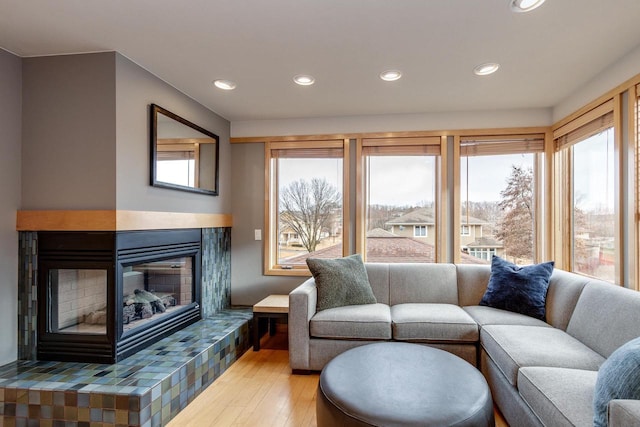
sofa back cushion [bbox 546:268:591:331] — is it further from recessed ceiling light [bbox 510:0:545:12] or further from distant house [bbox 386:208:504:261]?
recessed ceiling light [bbox 510:0:545:12]

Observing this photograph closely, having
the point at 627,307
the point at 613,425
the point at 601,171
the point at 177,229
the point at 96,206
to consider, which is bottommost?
the point at 613,425

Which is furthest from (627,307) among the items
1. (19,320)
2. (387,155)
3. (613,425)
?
(19,320)

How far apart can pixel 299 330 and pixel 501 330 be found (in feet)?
4.84

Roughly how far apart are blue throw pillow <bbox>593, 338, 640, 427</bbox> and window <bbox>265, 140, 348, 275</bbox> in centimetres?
257

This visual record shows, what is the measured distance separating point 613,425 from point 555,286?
180 cm

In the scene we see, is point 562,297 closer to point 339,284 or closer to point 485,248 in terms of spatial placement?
point 485,248

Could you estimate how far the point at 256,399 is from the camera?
7.57 ft

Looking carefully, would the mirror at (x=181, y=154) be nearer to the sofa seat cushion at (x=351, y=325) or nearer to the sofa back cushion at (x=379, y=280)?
the sofa seat cushion at (x=351, y=325)

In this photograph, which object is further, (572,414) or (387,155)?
(387,155)

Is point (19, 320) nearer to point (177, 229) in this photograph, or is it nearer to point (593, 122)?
point (177, 229)

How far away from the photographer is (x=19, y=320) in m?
2.25

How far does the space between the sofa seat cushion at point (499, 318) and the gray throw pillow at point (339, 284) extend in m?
0.86

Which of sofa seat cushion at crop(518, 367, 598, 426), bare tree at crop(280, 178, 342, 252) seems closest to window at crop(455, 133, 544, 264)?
bare tree at crop(280, 178, 342, 252)

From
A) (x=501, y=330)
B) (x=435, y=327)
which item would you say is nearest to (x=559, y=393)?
(x=501, y=330)
